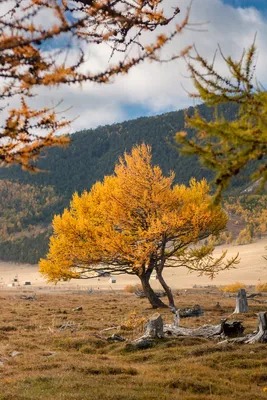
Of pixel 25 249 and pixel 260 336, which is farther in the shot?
pixel 25 249

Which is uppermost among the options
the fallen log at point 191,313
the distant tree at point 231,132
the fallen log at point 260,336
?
the distant tree at point 231,132

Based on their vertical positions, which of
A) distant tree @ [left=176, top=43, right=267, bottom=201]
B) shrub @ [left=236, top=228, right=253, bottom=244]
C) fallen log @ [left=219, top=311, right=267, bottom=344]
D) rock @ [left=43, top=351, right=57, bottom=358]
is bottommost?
rock @ [left=43, top=351, right=57, bottom=358]

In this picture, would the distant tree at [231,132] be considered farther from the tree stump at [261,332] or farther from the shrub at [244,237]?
the shrub at [244,237]

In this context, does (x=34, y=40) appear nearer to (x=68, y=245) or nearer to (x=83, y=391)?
(x=83, y=391)

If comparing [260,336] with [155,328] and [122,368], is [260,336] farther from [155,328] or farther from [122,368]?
[122,368]

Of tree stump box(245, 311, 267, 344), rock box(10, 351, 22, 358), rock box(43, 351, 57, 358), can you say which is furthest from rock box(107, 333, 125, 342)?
tree stump box(245, 311, 267, 344)

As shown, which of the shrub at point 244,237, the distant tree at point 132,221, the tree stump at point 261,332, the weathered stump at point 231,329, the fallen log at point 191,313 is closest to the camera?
the tree stump at point 261,332

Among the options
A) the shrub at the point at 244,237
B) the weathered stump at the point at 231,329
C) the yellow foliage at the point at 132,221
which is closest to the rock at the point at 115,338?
the weathered stump at the point at 231,329

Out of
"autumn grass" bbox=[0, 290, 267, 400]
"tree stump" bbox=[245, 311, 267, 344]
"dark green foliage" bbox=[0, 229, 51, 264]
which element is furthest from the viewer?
"dark green foliage" bbox=[0, 229, 51, 264]

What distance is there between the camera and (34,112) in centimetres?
595

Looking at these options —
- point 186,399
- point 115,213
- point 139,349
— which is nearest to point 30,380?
point 186,399

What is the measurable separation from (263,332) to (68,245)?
458 inches

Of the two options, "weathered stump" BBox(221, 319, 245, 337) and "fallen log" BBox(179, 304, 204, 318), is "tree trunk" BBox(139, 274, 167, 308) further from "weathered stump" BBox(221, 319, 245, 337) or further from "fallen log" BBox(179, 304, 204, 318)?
"weathered stump" BBox(221, 319, 245, 337)

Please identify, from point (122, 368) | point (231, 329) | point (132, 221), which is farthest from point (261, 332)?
point (132, 221)
